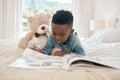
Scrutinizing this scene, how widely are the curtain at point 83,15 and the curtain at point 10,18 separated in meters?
1.21

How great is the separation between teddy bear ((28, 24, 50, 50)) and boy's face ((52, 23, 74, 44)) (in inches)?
11.6

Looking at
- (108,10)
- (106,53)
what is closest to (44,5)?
(108,10)

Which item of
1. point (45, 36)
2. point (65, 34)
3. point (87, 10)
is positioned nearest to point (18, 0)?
point (87, 10)

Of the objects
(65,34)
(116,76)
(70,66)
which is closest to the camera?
(116,76)

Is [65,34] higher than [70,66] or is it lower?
higher

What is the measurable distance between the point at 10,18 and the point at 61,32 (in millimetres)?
3068

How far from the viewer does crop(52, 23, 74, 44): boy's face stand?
1329 mm

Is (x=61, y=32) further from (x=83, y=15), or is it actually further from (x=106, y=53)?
(x=83, y=15)

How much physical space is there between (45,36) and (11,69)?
0.85 meters

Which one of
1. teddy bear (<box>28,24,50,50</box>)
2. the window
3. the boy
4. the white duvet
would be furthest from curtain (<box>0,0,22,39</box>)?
the boy

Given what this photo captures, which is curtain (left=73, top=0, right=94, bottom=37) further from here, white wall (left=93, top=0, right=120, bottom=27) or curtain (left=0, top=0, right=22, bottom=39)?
curtain (left=0, top=0, right=22, bottom=39)

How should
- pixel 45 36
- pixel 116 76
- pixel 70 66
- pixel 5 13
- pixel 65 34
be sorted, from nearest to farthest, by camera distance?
pixel 116 76 → pixel 70 66 → pixel 65 34 → pixel 45 36 → pixel 5 13

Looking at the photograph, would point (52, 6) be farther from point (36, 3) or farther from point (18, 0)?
point (18, 0)

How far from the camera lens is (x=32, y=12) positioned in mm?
4449
